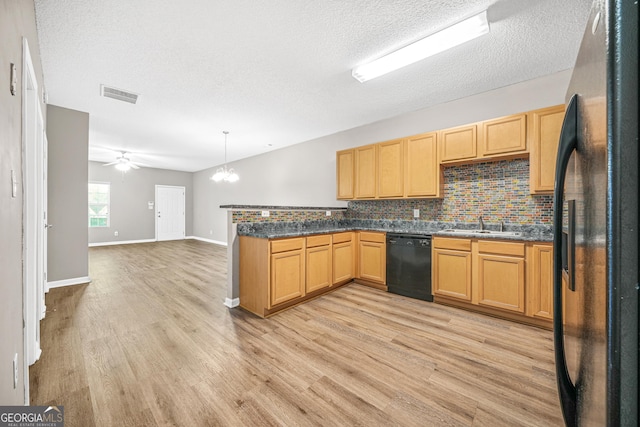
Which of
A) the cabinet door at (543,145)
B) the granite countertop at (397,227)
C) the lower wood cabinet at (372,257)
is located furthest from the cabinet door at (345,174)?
the cabinet door at (543,145)

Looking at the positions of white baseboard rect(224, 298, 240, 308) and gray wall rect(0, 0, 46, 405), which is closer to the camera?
gray wall rect(0, 0, 46, 405)

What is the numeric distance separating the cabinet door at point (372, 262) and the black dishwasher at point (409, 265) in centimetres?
8

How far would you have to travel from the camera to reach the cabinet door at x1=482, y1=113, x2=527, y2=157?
2.84 m

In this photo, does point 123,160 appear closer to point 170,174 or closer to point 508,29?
point 170,174

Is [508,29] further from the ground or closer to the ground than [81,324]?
further from the ground

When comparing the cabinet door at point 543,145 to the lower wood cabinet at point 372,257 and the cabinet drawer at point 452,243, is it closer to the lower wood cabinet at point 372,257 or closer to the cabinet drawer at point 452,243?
the cabinet drawer at point 452,243

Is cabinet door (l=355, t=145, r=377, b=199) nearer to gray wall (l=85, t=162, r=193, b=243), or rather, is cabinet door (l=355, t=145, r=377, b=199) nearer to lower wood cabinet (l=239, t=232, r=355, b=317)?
lower wood cabinet (l=239, t=232, r=355, b=317)

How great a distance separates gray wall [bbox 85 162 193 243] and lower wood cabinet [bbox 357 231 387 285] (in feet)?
25.7

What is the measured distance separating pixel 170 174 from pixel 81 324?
25.2 feet

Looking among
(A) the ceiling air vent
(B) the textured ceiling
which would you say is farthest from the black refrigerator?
(A) the ceiling air vent

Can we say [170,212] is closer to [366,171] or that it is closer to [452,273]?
[366,171]

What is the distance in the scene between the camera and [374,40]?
2354mm

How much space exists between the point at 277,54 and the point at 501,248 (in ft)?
9.97

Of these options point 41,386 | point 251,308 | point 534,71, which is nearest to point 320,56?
point 534,71
